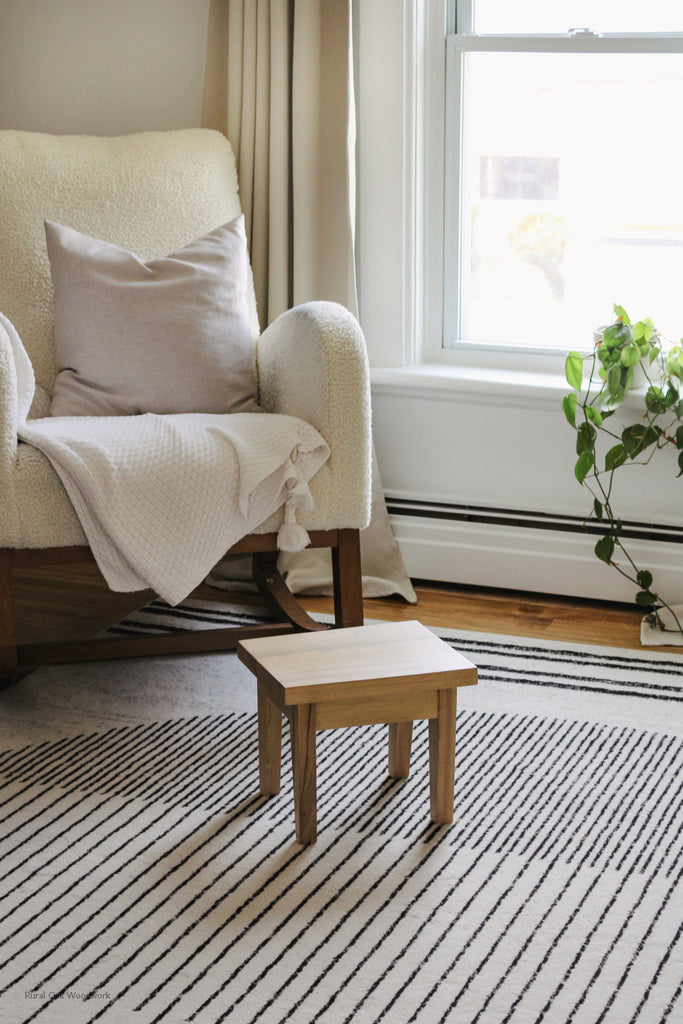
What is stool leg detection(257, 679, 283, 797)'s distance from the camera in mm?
1660

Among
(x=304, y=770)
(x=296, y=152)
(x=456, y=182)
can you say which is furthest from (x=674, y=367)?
(x=304, y=770)

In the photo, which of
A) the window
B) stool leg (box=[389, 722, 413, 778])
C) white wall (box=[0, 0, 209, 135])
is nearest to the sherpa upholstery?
white wall (box=[0, 0, 209, 135])

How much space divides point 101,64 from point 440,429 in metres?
1.26

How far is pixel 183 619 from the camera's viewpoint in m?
2.47

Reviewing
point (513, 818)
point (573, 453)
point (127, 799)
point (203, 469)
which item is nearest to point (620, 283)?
point (573, 453)

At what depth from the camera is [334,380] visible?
6.76ft

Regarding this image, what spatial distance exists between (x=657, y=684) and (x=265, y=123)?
1.47m

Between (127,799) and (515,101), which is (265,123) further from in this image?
(127,799)

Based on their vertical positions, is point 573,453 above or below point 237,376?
below

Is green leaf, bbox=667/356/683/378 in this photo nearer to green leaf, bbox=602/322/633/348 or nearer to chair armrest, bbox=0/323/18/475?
green leaf, bbox=602/322/633/348

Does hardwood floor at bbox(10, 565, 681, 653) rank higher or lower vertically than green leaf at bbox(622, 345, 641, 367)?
lower

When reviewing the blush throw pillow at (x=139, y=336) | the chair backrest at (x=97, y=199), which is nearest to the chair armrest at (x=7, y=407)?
the blush throw pillow at (x=139, y=336)

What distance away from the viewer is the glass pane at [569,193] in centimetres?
251

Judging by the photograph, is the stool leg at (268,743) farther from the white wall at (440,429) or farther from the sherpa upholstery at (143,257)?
the white wall at (440,429)
